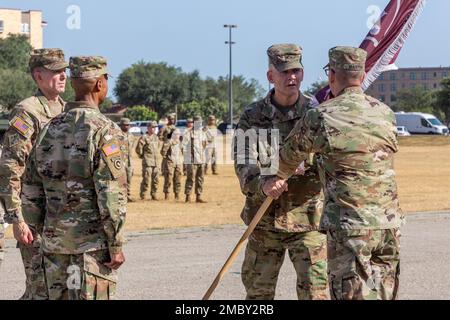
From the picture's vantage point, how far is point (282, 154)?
595cm

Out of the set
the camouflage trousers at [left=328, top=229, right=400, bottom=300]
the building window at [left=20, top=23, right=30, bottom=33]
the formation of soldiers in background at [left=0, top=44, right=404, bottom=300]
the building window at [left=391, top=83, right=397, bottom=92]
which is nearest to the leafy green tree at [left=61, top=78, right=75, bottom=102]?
the formation of soldiers in background at [left=0, top=44, right=404, bottom=300]

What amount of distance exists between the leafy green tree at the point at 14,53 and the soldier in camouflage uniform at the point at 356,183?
90106 mm

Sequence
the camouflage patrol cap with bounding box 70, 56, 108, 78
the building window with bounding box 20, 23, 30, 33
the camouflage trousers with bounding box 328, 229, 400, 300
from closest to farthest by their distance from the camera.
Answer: the camouflage trousers with bounding box 328, 229, 400, 300 < the camouflage patrol cap with bounding box 70, 56, 108, 78 < the building window with bounding box 20, 23, 30, 33

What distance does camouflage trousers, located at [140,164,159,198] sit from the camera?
21.2 metres

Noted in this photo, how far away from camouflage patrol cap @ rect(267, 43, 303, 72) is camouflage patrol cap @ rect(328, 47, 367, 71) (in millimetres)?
831

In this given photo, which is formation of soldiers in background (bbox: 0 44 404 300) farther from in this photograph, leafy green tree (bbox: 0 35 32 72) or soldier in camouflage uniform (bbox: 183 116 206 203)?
leafy green tree (bbox: 0 35 32 72)

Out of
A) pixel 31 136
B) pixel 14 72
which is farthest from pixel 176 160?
pixel 14 72

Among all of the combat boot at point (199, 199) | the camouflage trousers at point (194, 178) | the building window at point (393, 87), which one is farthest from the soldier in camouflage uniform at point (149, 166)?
the building window at point (393, 87)

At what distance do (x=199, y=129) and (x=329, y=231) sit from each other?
17.0 meters

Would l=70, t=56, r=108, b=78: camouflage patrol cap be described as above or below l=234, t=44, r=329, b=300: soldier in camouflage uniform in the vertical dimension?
above

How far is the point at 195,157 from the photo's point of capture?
69.5 feet

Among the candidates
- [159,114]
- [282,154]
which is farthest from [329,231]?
[159,114]

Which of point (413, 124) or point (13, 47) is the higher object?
point (13, 47)
